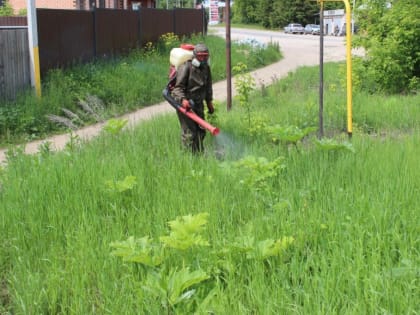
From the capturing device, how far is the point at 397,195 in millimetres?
4184

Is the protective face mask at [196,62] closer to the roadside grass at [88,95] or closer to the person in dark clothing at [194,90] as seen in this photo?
the person in dark clothing at [194,90]

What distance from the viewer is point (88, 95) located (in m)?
11.3

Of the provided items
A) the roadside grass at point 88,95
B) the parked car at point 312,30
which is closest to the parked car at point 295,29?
the parked car at point 312,30

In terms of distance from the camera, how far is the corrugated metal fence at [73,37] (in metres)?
12.2

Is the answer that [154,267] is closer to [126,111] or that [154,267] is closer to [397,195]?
[397,195]

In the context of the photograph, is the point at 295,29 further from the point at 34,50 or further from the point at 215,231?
the point at 215,231

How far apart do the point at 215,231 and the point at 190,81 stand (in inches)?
122

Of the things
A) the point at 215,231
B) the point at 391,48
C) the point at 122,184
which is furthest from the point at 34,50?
the point at 215,231

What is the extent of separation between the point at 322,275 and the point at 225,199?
142cm

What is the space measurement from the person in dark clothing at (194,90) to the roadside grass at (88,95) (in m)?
1.90

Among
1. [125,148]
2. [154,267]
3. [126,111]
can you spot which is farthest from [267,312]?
[126,111]

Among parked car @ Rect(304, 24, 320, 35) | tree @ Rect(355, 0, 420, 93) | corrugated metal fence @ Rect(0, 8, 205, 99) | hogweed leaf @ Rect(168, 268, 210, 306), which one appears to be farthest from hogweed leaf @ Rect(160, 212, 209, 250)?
parked car @ Rect(304, 24, 320, 35)

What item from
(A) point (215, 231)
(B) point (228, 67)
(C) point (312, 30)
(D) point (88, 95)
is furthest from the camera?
(C) point (312, 30)

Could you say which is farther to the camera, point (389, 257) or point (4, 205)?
point (4, 205)
